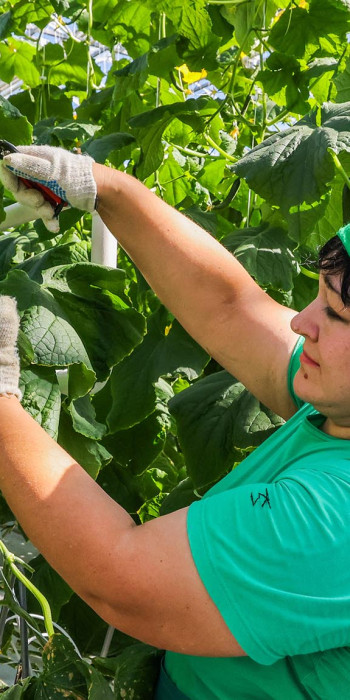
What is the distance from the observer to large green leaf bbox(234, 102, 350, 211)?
115 centimetres

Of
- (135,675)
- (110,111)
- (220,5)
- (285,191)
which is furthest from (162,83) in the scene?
(135,675)

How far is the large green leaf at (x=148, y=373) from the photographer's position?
1.37 metres

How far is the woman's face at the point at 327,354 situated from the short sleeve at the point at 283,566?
98 mm

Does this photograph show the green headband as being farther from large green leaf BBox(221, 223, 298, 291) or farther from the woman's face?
large green leaf BBox(221, 223, 298, 291)

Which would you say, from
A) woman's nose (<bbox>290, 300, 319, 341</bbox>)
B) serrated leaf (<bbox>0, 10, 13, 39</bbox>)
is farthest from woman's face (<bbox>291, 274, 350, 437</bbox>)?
serrated leaf (<bbox>0, 10, 13, 39</bbox>)

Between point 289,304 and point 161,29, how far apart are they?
1.75 feet

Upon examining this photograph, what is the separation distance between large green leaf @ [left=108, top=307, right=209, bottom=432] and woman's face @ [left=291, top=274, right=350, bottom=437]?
437 mm

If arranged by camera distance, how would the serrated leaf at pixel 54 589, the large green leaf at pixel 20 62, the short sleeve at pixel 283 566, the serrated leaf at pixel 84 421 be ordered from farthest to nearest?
the large green leaf at pixel 20 62
the serrated leaf at pixel 54 589
the serrated leaf at pixel 84 421
the short sleeve at pixel 283 566

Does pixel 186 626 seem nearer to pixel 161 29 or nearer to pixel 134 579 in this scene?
pixel 134 579

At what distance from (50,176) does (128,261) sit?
2.20 ft

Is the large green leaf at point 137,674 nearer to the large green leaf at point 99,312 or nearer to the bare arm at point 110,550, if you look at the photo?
the bare arm at point 110,550

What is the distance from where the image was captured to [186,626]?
82 cm

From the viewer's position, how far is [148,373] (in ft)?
4.58

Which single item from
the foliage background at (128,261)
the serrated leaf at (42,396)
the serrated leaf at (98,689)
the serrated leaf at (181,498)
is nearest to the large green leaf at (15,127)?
→ the foliage background at (128,261)
